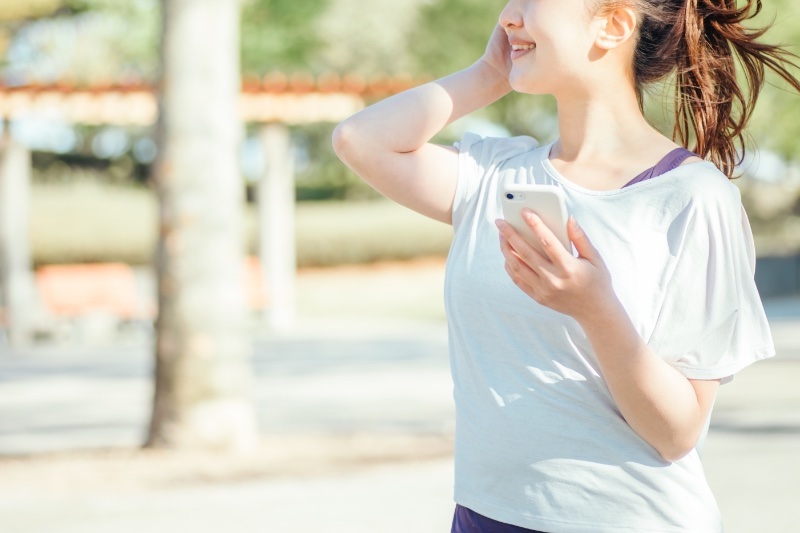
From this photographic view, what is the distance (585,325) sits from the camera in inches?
65.6

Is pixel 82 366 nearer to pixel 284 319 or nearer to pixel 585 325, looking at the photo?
pixel 284 319

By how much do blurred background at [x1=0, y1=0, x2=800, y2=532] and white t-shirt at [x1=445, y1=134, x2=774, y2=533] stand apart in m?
0.40

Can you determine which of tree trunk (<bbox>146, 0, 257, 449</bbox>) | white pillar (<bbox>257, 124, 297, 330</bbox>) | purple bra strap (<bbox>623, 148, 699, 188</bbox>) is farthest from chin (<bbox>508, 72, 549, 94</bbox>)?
white pillar (<bbox>257, 124, 297, 330</bbox>)

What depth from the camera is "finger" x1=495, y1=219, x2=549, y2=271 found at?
1638 millimetres

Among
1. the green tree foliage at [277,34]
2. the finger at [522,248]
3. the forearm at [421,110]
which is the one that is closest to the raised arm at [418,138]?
the forearm at [421,110]

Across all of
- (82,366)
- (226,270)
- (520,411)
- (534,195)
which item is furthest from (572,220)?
(82,366)

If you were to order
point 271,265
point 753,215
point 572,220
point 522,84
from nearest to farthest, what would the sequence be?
point 572,220 < point 522,84 < point 271,265 < point 753,215

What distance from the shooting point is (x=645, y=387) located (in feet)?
5.50

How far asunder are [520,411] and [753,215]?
29.3 m

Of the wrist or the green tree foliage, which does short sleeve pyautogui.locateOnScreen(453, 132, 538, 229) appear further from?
the green tree foliage

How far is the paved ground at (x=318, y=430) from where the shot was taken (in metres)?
6.03

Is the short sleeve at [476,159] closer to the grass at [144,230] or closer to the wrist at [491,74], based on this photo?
the wrist at [491,74]

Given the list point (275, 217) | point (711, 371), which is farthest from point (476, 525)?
point (275, 217)

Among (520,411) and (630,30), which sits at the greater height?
(630,30)
